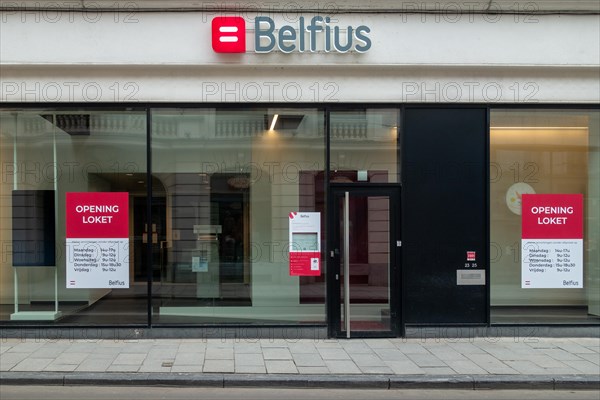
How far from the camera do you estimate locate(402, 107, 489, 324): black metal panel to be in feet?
30.0

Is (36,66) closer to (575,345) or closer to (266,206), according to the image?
(266,206)

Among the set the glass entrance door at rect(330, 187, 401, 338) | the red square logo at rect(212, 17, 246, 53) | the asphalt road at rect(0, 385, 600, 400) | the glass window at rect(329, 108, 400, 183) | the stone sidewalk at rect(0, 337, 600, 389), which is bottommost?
the asphalt road at rect(0, 385, 600, 400)

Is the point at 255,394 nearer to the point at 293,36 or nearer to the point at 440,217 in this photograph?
the point at 440,217

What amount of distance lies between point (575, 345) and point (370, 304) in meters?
3.31

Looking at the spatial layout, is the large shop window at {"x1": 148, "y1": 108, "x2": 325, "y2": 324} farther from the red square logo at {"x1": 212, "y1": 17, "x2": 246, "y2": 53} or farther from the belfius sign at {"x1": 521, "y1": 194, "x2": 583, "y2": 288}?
the belfius sign at {"x1": 521, "y1": 194, "x2": 583, "y2": 288}

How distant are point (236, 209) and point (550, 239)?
5.48 metres

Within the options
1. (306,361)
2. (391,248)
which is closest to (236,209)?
(391,248)

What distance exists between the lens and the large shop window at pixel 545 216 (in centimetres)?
938

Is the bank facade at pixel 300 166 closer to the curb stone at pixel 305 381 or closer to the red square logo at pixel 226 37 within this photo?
the red square logo at pixel 226 37

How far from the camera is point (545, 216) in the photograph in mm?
9375

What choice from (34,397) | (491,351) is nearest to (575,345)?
(491,351)

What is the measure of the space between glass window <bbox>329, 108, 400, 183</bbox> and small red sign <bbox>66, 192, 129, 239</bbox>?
3616mm

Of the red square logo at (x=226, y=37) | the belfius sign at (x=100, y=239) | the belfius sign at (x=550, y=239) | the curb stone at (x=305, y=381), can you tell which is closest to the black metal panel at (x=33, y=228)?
the belfius sign at (x=100, y=239)

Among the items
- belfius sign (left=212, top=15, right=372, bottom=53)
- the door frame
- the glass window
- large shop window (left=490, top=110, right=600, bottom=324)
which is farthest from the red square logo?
large shop window (left=490, top=110, right=600, bottom=324)
